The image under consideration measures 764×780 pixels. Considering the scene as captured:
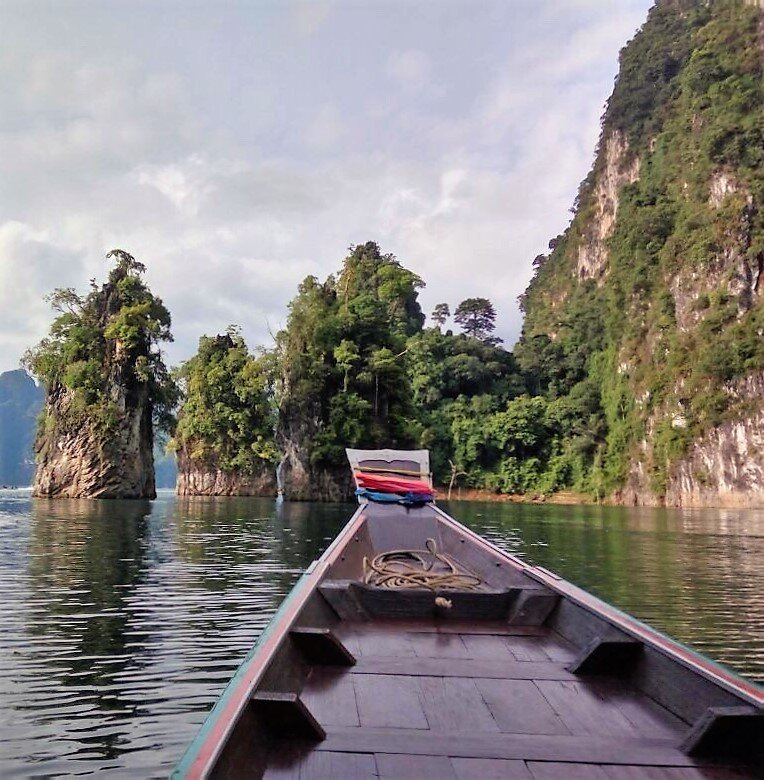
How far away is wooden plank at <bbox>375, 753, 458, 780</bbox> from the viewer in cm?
222

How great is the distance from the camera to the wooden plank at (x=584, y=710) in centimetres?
268

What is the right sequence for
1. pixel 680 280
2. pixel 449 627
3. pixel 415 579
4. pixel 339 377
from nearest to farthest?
pixel 449 627 < pixel 415 579 < pixel 339 377 < pixel 680 280

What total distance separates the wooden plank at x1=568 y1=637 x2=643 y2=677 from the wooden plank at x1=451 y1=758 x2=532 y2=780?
1.02m

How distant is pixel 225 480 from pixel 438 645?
125ft

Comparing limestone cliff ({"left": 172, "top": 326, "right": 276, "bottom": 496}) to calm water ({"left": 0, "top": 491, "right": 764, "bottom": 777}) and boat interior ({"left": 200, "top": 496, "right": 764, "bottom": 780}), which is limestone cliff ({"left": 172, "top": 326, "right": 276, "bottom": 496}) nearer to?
calm water ({"left": 0, "top": 491, "right": 764, "bottom": 777})

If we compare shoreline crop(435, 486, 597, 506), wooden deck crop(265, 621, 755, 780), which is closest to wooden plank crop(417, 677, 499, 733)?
wooden deck crop(265, 621, 755, 780)

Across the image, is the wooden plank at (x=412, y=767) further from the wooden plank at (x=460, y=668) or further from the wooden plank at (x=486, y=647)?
the wooden plank at (x=486, y=647)

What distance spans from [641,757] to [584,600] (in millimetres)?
1432

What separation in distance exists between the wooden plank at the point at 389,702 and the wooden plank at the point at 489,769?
32 cm

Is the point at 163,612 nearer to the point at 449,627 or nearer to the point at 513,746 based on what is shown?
the point at 449,627

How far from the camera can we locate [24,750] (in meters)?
3.50

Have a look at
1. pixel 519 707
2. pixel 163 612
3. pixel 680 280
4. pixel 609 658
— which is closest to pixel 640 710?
pixel 609 658

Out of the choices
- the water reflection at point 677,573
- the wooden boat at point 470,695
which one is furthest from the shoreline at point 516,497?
the wooden boat at point 470,695

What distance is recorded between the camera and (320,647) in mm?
3262
